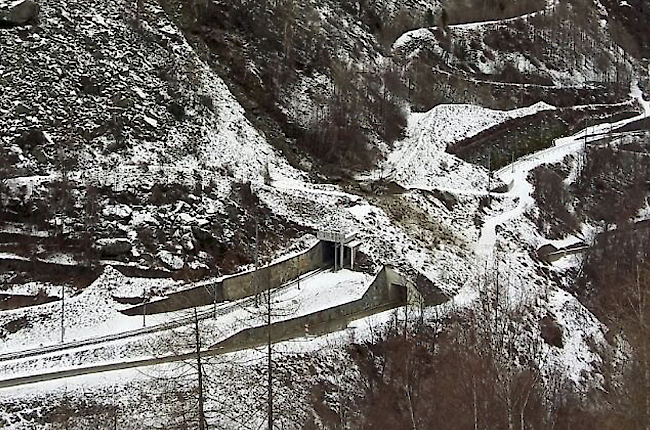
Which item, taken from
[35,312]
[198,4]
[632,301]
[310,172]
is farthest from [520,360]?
[198,4]

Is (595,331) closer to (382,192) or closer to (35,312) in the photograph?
(382,192)

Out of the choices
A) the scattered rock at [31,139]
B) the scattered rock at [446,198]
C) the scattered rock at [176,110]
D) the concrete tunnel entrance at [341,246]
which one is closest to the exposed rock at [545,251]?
the scattered rock at [446,198]

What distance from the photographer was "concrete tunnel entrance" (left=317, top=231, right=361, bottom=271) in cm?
3366

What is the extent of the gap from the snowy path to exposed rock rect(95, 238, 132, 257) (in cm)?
1831

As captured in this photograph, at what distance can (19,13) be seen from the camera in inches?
1602

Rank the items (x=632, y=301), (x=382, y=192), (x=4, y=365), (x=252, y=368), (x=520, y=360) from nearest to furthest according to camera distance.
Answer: (x=4, y=365) < (x=252, y=368) < (x=520, y=360) < (x=632, y=301) < (x=382, y=192)

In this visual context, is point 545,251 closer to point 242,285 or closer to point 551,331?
point 551,331

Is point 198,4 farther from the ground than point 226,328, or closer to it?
farther from the ground

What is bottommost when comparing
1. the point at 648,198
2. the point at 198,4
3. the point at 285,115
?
the point at 648,198

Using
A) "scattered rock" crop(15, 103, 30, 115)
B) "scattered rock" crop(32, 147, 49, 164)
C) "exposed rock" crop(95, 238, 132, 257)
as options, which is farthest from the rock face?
"exposed rock" crop(95, 238, 132, 257)

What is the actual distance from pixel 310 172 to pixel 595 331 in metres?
17.3

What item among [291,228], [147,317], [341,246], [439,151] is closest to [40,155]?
[147,317]

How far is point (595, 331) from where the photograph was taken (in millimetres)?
A: 36156

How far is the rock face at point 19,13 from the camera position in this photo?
4034 cm
